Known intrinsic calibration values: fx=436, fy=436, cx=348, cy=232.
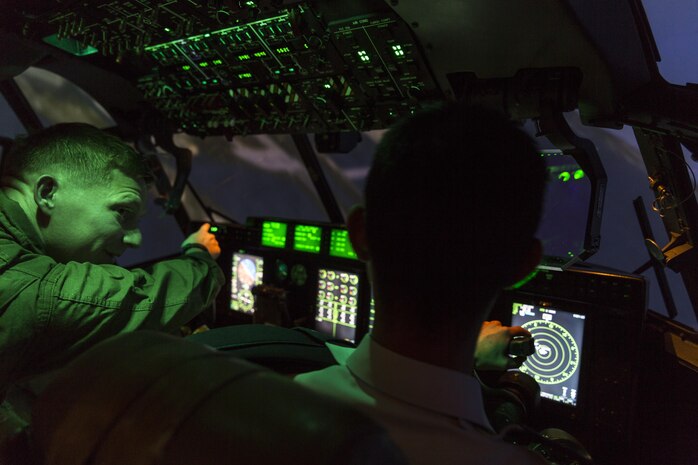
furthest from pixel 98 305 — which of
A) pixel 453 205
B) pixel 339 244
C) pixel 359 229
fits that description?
pixel 339 244

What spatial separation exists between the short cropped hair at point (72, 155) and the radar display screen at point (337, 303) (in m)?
1.34

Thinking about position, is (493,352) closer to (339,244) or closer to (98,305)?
(98,305)

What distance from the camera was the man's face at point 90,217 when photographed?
1.03 meters

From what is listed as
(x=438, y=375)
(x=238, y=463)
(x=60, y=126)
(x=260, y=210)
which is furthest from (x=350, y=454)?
(x=260, y=210)

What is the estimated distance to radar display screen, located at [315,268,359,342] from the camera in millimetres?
2232

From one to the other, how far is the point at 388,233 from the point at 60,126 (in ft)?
3.24

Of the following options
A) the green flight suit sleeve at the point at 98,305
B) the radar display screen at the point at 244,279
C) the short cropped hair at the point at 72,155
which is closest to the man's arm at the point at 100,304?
the green flight suit sleeve at the point at 98,305

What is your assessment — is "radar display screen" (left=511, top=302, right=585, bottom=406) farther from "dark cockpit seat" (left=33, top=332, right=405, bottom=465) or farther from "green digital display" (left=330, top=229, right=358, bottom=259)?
"dark cockpit seat" (left=33, top=332, right=405, bottom=465)

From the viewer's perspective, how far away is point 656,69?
1.12 metres

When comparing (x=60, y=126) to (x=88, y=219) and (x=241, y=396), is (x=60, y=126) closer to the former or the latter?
(x=88, y=219)

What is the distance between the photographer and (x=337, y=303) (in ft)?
7.53

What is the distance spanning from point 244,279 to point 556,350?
177 cm

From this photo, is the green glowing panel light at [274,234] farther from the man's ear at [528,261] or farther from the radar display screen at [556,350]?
the man's ear at [528,261]

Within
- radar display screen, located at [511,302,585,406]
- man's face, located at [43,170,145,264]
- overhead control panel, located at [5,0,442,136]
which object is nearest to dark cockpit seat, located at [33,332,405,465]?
man's face, located at [43,170,145,264]
